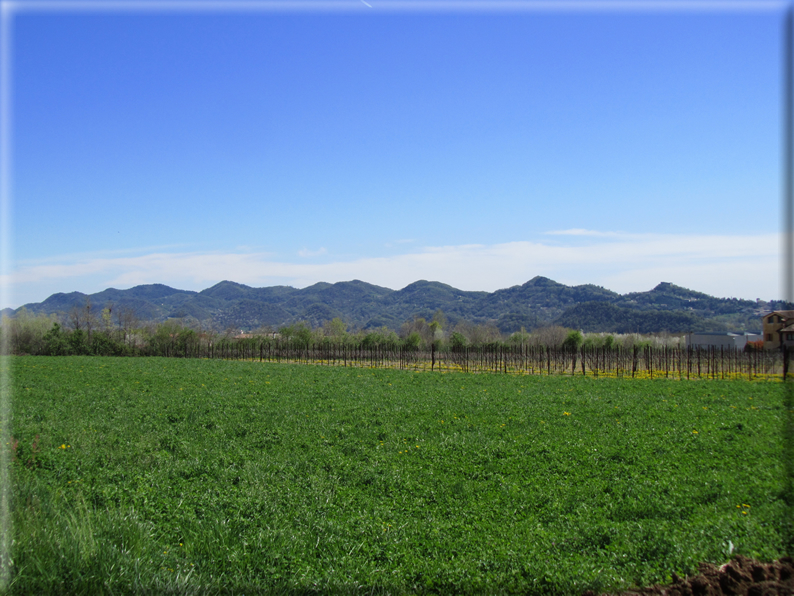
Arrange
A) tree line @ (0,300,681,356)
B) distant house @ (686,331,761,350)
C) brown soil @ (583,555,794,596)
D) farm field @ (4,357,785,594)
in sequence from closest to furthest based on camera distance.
→ brown soil @ (583,555,794,596), farm field @ (4,357,785,594), tree line @ (0,300,681,356), distant house @ (686,331,761,350)

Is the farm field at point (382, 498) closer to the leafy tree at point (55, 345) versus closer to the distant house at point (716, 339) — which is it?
the leafy tree at point (55, 345)

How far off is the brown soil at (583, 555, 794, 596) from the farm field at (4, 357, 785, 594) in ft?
0.71

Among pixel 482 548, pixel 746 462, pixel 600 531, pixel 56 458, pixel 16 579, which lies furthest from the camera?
pixel 746 462

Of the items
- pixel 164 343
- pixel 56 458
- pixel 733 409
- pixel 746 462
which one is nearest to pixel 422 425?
pixel 746 462

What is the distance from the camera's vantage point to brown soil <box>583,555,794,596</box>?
4.20 metres

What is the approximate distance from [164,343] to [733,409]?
215ft

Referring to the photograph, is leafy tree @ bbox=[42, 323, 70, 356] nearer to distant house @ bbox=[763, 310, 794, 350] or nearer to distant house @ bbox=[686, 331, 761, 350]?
distant house @ bbox=[763, 310, 794, 350]

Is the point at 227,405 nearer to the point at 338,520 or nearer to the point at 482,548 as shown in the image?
the point at 338,520

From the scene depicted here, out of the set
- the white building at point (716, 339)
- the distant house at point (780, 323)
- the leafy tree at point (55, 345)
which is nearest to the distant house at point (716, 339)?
the white building at point (716, 339)

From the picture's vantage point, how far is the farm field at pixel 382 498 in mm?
4824

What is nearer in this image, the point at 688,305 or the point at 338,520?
the point at 338,520

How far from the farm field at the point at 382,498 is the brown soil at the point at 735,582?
217 millimetres

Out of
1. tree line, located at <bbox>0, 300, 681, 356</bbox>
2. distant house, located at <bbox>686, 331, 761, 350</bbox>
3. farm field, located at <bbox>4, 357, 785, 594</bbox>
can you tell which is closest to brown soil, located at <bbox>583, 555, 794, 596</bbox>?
farm field, located at <bbox>4, 357, 785, 594</bbox>

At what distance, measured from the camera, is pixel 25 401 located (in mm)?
14023
